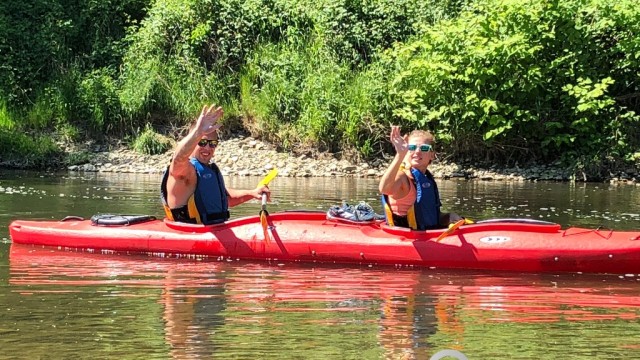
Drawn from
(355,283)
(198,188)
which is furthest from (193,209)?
(355,283)

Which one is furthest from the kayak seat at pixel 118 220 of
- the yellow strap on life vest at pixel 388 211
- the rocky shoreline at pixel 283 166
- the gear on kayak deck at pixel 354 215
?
the rocky shoreline at pixel 283 166

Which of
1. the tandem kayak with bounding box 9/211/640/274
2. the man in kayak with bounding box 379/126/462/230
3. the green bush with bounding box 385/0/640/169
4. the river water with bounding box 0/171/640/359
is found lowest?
the river water with bounding box 0/171/640/359

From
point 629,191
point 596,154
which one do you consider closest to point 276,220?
point 629,191

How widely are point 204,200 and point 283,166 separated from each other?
363 inches

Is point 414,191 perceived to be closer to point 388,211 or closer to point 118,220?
point 388,211

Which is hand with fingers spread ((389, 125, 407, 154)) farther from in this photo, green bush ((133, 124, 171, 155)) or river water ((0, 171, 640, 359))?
green bush ((133, 124, 171, 155))

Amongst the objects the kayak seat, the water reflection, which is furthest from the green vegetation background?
the water reflection

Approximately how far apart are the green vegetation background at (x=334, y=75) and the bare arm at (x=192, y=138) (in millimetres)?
9000

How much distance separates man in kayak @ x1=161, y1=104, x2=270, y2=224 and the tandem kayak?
0.13 m

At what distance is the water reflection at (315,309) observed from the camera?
5742mm

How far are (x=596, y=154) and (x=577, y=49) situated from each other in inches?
67.6

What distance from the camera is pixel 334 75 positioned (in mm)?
18891

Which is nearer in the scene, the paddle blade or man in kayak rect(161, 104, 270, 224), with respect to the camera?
man in kayak rect(161, 104, 270, 224)

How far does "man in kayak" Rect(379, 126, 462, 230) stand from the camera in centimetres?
817
